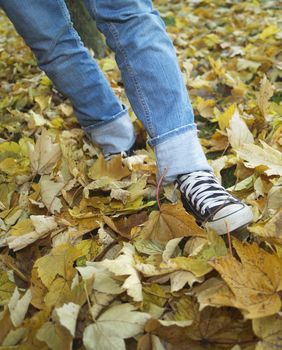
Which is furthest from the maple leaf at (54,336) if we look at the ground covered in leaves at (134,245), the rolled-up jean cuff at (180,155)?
the rolled-up jean cuff at (180,155)

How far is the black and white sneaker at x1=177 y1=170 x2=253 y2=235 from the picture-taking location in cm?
100

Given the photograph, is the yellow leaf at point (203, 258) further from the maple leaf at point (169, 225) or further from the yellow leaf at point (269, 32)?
the yellow leaf at point (269, 32)

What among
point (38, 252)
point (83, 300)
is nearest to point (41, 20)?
point (38, 252)

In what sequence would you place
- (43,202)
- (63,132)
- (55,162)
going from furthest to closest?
→ (63,132) → (55,162) → (43,202)

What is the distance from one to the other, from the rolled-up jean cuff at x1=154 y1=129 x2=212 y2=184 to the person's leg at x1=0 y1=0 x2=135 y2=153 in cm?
33

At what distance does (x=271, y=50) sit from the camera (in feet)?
6.93

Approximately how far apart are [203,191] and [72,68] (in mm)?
630

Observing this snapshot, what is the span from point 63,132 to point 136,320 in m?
1.05

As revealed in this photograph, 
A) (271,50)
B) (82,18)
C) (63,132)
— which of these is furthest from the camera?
(82,18)

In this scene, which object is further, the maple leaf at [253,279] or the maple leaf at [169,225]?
the maple leaf at [169,225]

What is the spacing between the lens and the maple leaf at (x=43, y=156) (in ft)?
4.55

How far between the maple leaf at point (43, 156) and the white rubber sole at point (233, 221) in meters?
0.61

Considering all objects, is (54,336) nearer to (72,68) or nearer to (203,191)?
(203,191)

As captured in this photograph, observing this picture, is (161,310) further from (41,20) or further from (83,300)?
(41,20)
